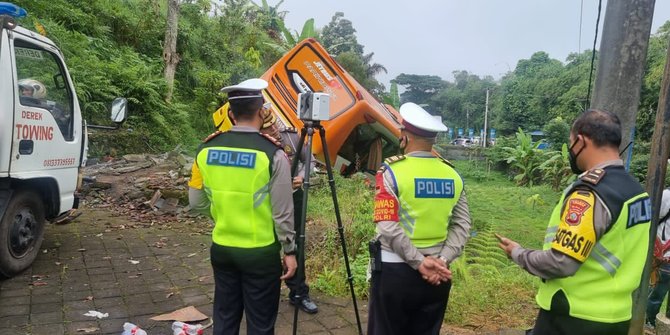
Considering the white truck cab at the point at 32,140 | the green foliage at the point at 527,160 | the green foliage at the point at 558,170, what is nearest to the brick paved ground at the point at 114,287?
the white truck cab at the point at 32,140

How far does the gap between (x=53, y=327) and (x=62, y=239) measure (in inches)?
98.4

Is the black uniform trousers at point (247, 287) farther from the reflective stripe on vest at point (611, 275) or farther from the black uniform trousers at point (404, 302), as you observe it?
the reflective stripe on vest at point (611, 275)

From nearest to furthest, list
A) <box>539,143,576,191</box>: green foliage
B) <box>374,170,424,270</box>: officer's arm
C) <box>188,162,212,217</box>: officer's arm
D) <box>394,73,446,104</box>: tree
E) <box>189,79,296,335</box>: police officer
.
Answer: <box>374,170,424,270</box>: officer's arm → <box>189,79,296,335</box>: police officer → <box>188,162,212,217</box>: officer's arm → <box>539,143,576,191</box>: green foliage → <box>394,73,446,104</box>: tree

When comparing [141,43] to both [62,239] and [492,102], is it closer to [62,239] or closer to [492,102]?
[62,239]

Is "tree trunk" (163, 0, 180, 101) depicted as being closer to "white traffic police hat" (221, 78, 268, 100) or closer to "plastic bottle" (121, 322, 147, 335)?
"plastic bottle" (121, 322, 147, 335)

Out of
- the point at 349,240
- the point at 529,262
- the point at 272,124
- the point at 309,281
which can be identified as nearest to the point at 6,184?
the point at 272,124

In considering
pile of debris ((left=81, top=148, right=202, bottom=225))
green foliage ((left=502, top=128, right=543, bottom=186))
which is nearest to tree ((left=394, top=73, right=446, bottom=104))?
green foliage ((left=502, top=128, right=543, bottom=186))

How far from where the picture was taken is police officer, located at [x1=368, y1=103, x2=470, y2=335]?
97.3 inches

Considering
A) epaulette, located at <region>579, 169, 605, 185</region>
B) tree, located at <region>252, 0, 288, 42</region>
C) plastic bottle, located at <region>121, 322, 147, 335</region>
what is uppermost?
tree, located at <region>252, 0, 288, 42</region>

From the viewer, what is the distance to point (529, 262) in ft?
7.21

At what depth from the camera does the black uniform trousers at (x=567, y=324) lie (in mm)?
2096

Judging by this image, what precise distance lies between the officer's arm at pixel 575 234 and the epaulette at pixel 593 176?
49 millimetres

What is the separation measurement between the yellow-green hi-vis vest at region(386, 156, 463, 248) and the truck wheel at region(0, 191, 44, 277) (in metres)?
3.71

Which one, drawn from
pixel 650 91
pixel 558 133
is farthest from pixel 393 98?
pixel 650 91
